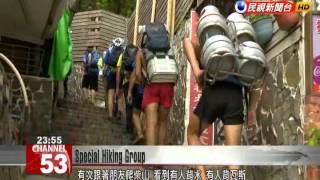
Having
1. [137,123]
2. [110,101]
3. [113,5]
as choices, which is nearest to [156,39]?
[137,123]

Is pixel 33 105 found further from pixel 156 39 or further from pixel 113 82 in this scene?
pixel 156 39

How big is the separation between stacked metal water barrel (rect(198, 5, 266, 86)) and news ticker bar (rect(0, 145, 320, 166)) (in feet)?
2.53

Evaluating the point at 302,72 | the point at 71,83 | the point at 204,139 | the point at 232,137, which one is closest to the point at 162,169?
the point at 232,137

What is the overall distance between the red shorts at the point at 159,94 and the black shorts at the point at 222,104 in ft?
5.11

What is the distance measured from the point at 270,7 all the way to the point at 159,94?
62.6 inches

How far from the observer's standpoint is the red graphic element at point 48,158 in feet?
17.3

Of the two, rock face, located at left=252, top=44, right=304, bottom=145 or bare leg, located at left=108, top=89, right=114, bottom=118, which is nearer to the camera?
rock face, located at left=252, top=44, right=304, bottom=145

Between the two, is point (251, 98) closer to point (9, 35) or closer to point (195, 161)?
point (195, 161)

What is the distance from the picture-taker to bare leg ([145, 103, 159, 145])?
739cm

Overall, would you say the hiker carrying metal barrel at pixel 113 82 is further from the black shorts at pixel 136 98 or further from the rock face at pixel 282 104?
the rock face at pixel 282 104

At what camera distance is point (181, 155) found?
205 inches

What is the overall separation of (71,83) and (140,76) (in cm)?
1009

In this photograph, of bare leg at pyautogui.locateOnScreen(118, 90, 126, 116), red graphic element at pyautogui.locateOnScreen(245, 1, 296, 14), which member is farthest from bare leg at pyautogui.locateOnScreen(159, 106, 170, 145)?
bare leg at pyautogui.locateOnScreen(118, 90, 126, 116)

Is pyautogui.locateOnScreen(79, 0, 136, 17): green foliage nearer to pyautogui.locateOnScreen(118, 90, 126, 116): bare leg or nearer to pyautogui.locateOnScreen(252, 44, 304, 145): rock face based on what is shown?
pyautogui.locateOnScreen(118, 90, 126, 116): bare leg
